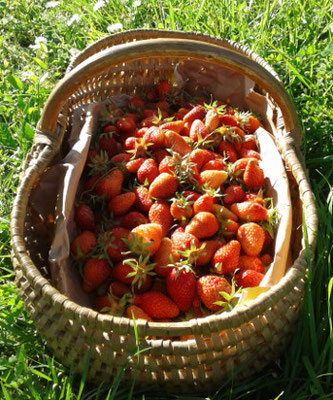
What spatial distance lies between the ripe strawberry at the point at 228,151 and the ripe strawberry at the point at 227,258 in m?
0.39

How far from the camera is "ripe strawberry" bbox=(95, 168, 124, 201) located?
5.14 feet

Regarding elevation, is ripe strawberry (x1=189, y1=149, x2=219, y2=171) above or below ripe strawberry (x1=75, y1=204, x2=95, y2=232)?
above

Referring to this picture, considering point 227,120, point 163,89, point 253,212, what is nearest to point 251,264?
point 253,212

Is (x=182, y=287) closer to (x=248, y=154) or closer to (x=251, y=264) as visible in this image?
(x=251, y=264)

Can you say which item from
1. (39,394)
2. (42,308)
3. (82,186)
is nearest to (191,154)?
(82,186)

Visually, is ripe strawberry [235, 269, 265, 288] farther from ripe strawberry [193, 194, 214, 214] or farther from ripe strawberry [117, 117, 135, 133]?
ripe strawberry [117, 117, 135, 133]

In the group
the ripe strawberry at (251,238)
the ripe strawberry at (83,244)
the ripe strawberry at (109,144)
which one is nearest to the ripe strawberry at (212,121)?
the ripe strawberry at (109,144)

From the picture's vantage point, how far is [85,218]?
1511mm

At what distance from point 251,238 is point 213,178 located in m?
0.25

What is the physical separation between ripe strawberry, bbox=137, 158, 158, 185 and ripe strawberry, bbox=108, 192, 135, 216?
0.28 ft

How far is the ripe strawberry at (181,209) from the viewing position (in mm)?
1475

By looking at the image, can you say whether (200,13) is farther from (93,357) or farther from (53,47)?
(93,357)

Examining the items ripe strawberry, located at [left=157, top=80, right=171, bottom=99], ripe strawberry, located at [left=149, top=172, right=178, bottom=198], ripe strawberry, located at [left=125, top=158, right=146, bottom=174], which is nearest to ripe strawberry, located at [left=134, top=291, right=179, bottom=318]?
ripe strawberry, located at [left=149, top=172, right=178, bottom=198]

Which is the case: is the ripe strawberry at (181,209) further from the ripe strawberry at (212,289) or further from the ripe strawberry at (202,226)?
the ripe strawberry at (212,289)
